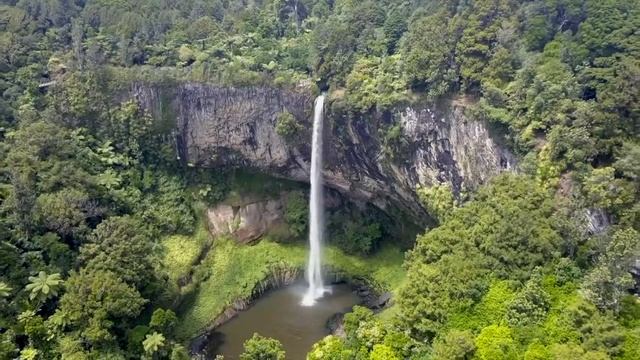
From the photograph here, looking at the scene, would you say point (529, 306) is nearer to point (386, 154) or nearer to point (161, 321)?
Answer: point (386, 154)

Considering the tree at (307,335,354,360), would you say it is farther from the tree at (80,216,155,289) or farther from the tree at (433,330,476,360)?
the tree at (80,216,155,289)

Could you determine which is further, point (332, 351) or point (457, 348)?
point (332, 351)

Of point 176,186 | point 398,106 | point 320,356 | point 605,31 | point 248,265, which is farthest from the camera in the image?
point 176,186

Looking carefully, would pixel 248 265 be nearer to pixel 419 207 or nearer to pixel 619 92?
pixel 419 207

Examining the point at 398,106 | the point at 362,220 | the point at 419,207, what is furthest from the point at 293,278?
the point at 398,106

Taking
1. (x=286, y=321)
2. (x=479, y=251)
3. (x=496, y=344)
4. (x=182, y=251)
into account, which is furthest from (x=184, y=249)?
(x=496, y=344)
